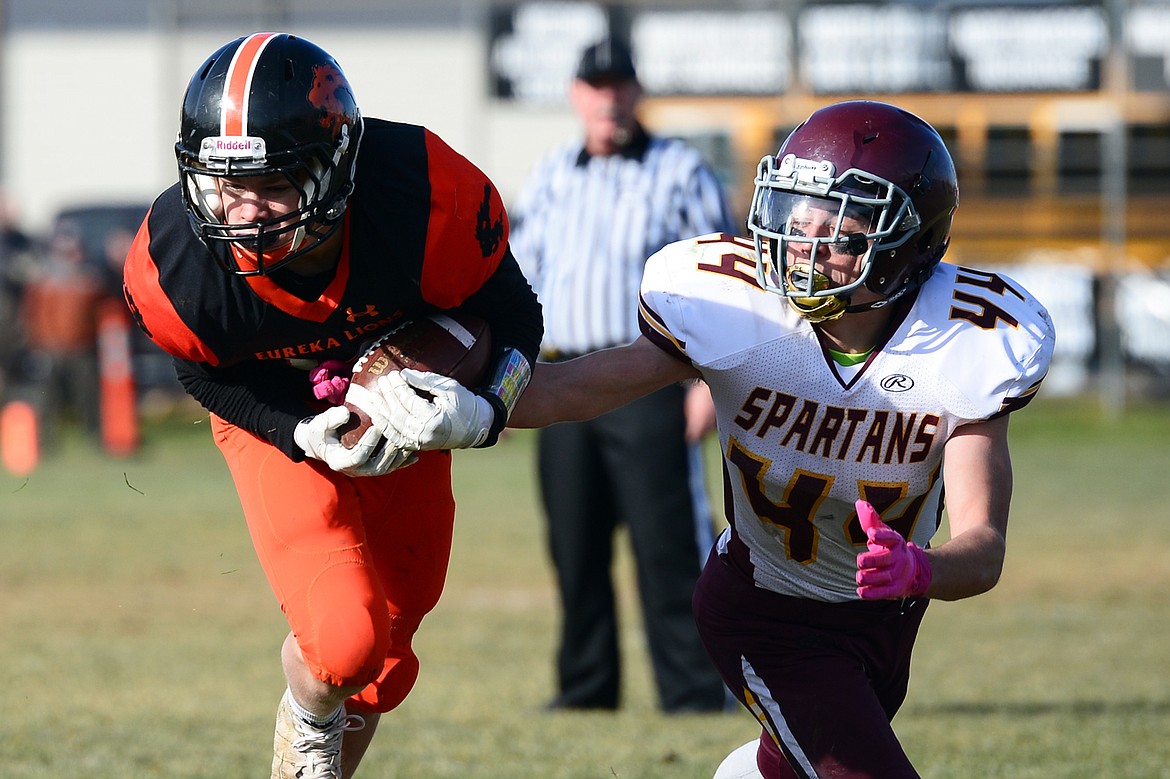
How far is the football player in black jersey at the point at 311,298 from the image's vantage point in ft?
10.2

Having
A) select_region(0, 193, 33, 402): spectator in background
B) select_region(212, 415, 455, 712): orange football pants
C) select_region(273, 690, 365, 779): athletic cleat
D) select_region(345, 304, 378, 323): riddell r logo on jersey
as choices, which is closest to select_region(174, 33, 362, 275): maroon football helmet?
select_region(345, 304, 378, 323): riddell r logo on jersey

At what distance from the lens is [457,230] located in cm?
327

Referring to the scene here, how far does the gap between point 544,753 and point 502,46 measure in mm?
11145

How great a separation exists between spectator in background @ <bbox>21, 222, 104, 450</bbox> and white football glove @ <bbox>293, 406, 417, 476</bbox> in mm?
10996

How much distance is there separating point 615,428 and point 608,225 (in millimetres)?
713

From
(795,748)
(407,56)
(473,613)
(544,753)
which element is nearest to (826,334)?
(795,748)

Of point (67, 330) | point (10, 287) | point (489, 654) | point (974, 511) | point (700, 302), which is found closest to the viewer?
point (974, 511)

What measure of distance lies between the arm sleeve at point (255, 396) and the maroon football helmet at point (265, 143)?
1.08ft

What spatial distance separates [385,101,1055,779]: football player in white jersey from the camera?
9.90 feet

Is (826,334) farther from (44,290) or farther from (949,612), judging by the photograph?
(44,290)

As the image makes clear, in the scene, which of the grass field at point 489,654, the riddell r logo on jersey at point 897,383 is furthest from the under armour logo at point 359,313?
the grass field at point 489,654

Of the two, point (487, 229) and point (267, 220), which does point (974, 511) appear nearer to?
point (487, 229)

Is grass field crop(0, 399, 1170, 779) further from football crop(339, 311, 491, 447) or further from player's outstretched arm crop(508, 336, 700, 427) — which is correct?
football crop(339, 311, 491, 447)


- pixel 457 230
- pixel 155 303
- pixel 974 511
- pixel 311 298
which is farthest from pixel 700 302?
pixel 155 303
